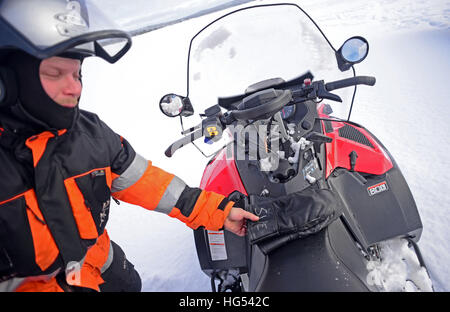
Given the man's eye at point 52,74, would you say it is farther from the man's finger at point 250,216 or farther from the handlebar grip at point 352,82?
the handlebar grip at point 352,82

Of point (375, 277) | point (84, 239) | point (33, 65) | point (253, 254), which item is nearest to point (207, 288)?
point (253, 254)

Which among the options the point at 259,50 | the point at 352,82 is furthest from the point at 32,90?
the point at 352,82

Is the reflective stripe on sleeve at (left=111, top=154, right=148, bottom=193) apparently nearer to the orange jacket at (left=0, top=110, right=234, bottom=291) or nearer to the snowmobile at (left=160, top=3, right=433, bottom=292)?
the orange jacket at (left=0, top=110, right=234, bottom=291)

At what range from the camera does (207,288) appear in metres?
2.16

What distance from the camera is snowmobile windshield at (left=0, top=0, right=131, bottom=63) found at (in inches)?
34.0

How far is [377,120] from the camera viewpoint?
3596 mm

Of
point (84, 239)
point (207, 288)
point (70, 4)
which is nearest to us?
point (70, 4)

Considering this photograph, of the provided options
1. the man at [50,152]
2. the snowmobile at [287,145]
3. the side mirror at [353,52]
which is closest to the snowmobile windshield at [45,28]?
the man at [50,152]

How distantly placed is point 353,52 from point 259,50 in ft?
1.82

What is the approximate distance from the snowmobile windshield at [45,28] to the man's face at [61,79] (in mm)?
83

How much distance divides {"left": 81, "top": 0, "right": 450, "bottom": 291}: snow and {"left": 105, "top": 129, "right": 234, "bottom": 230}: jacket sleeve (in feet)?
2.76

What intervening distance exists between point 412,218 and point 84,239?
1.84m
